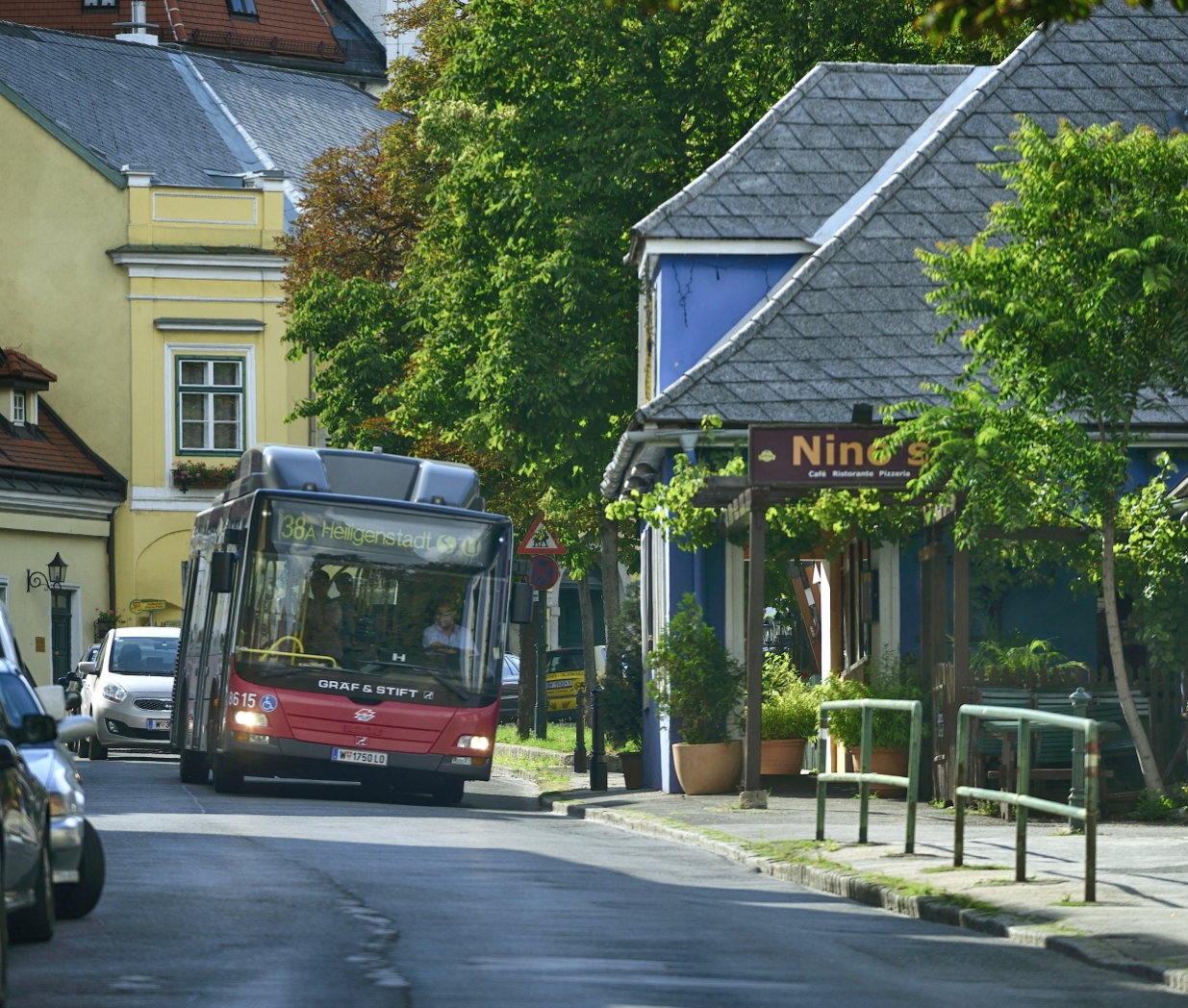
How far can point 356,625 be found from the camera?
21172 millimetres

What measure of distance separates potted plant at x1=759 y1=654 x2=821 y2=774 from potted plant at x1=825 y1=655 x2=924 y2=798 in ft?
3.20

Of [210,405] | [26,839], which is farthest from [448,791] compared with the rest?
[210,405]

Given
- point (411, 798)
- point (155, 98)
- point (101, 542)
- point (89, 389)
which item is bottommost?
point (411, 798)

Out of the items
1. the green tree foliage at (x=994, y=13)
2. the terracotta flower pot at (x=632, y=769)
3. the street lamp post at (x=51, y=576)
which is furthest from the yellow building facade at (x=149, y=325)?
the green tree foliage at (x=994, y=13)

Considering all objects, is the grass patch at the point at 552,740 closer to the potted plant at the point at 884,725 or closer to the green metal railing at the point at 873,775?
the potted plant at the point at 884,725

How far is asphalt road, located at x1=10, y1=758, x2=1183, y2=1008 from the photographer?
8789mm

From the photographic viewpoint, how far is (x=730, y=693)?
74.2ft

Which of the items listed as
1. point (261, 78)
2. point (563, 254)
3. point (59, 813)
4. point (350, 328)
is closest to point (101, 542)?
point (350, 328)

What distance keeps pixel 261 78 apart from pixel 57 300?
1279cm

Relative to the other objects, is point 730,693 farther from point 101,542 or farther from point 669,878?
point 101,542

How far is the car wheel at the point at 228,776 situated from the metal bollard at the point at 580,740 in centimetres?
575

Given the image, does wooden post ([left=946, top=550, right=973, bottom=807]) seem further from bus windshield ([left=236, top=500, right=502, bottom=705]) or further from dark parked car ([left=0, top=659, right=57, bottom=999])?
dark parked car ([left=0, top=659, right=57, bottom=999])

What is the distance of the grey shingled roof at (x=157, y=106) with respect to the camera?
162ft

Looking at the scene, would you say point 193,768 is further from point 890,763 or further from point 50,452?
point 50,452
